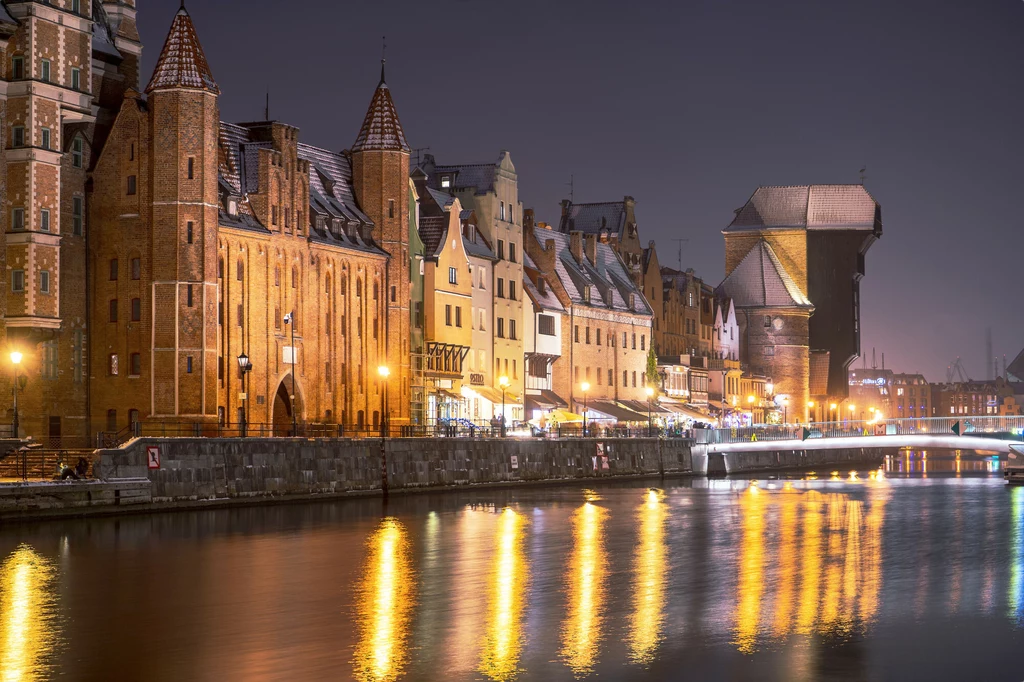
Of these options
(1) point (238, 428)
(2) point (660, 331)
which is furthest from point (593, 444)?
(2) point (660, 331)

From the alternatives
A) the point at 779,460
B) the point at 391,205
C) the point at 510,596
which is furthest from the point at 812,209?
the point at 510,596

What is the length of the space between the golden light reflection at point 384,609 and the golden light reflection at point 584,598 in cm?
300

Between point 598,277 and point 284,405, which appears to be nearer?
point 284,405

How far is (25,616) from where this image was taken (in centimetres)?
3366

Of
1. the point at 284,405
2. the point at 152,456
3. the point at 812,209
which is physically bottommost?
the point at 152,456

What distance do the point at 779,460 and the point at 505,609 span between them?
97486 millimetres

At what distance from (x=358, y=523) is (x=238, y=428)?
1752cm

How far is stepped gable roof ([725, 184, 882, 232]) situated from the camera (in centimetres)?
18762

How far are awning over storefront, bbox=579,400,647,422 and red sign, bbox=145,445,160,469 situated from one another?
61.9 metres

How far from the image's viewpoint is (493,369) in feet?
338

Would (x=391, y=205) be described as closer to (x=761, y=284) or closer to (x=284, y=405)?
(x=284, y=405)

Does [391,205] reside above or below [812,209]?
below

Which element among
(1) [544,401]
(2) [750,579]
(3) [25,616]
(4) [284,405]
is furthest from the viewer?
(1) [544,401]

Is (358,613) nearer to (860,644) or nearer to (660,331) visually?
(860,644)
